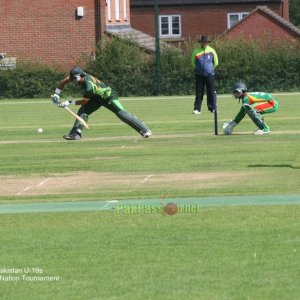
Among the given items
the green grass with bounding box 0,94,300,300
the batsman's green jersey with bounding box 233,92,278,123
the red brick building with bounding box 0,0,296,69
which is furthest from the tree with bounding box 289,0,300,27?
the batsman's green jersey with bounding box 233,92,278,123

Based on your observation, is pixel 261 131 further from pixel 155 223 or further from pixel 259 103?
pixel 155 223

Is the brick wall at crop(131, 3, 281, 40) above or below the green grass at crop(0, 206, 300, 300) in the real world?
above

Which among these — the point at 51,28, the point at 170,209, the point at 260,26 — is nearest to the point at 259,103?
the point at 170,209

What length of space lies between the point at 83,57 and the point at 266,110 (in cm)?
2574

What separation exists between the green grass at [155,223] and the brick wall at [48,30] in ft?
85.9

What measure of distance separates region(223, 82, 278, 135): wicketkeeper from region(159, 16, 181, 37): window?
Result: 45.6 metres

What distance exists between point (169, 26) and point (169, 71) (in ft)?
76.8

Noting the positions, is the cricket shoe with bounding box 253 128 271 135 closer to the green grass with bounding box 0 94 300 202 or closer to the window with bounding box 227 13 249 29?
the green grass with bounding box 0 94 300 202

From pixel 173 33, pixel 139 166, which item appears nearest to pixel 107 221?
pixel 139 166

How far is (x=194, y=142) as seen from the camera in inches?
878

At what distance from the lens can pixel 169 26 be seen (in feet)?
226

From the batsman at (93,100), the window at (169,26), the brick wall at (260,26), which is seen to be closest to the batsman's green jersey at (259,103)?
the batsman at (93,100)

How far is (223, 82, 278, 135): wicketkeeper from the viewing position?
22.7 m

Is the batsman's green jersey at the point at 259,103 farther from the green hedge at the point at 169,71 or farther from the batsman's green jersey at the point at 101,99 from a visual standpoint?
the green hedge at the point at 169,71
